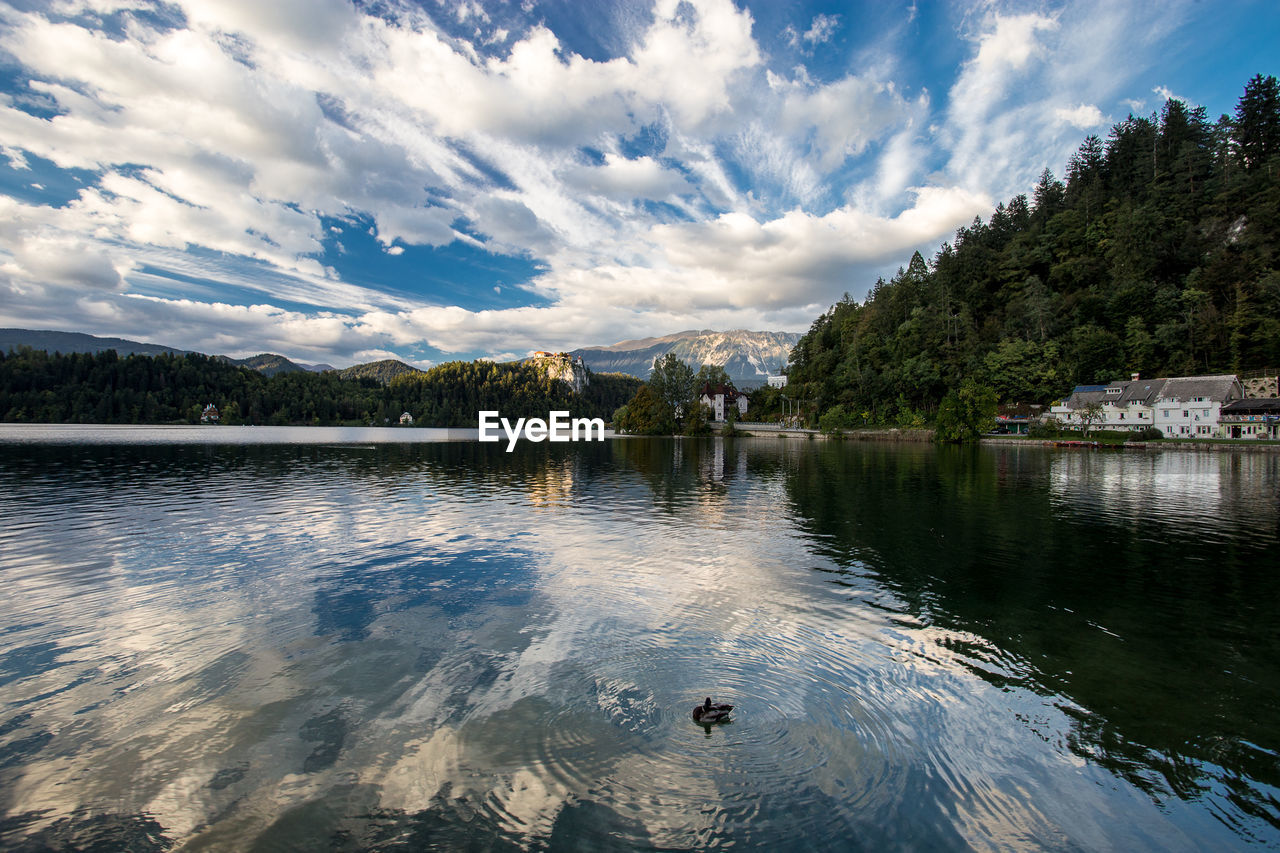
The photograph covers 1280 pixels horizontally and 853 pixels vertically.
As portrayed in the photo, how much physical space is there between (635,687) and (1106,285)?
464ft

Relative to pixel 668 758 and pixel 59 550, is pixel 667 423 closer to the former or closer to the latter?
pixel 59 550

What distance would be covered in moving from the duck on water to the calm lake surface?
0.25 m

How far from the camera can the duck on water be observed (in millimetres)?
8352

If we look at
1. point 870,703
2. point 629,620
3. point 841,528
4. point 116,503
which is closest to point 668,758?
point 870,703

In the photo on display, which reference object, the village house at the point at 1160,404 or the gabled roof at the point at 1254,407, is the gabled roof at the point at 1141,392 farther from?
Result: the gabled roof at the point at 1254,407

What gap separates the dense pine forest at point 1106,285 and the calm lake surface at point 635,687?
322 feet

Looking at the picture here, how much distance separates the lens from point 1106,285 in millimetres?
108875

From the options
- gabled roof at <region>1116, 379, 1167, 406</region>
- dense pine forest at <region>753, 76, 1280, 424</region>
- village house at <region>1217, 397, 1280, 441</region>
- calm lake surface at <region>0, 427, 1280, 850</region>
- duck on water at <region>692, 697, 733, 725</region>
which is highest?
dense pine forest at <region>753, 76, 1280, 424</region>

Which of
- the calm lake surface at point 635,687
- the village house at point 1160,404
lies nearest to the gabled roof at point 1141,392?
the village house at point 1160,404

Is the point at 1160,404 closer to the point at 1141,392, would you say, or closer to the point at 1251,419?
the point at 1141,392

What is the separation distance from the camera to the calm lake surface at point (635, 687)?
6504 millimetres

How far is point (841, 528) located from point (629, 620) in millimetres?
14767

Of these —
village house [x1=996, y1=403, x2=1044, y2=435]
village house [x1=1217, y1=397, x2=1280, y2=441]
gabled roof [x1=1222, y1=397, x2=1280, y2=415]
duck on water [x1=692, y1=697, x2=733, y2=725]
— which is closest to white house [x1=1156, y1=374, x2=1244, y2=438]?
village house [x1=1217, y1=397, x2=1280, y2=441]

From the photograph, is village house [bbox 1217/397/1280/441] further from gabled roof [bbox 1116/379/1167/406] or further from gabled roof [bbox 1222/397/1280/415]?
gabled roof [bbox 1116/379/1167/406]
